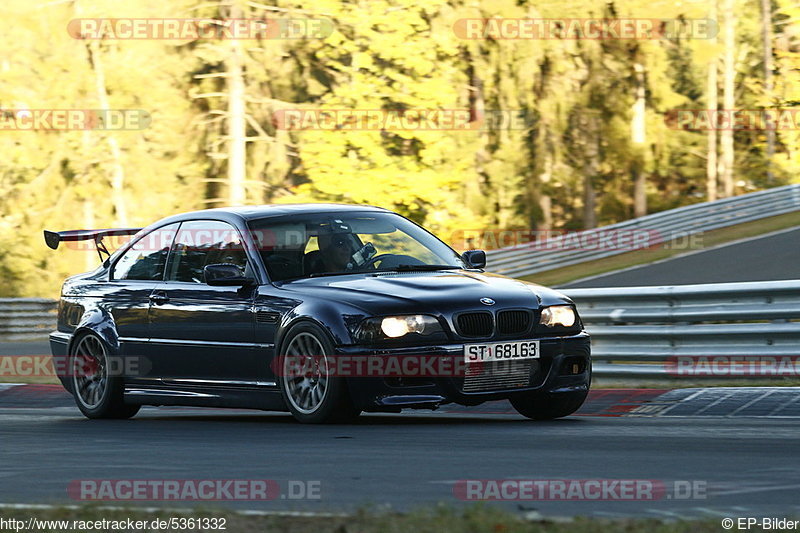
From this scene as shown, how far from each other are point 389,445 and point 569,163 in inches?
1418

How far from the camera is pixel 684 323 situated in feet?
38.1

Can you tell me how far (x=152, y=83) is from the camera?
39.9 m

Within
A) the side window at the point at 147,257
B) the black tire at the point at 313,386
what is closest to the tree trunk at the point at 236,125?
the side window at the point at 147,257

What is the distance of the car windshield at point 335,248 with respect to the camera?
977 centimetres

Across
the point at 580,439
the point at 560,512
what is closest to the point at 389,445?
the point at 580,439

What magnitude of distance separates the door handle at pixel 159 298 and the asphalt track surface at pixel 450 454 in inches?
34.7

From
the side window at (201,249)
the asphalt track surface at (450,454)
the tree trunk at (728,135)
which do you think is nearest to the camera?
the asphalt track surface at (450,454)

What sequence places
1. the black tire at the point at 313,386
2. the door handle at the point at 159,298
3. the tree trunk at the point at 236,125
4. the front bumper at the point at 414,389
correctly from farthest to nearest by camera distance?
1. the tree trunk at the point at 236,125
2. the door handle at the point at 159,298
3. the black tire at the point at 313,386
4. the front bumper at the point at 414,389

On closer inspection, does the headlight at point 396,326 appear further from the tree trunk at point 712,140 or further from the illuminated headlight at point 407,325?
the tree trunk at point 712,140

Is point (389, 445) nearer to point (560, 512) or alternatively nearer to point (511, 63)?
point (560, 512)

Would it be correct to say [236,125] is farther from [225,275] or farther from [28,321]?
[225,275]

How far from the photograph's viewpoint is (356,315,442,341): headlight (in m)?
8.74

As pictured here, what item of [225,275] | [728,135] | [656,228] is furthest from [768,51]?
[225,275]

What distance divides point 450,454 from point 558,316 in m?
2.18
